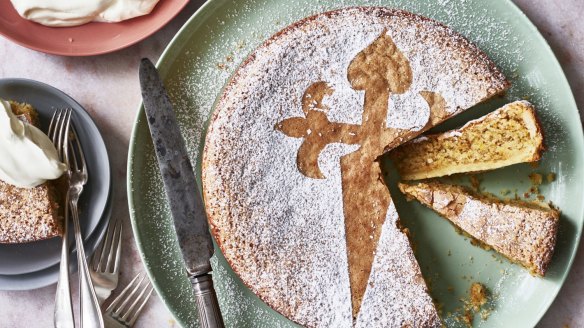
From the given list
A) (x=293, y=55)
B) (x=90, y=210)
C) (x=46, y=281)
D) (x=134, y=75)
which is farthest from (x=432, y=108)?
(x=46, y=281)

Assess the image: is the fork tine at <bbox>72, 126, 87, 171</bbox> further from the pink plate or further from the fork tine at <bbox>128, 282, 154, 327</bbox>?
the fork tine at <bbox>128, 282, 154, 327</bbox>

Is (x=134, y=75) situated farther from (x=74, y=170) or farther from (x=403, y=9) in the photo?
(x=403, y=9)

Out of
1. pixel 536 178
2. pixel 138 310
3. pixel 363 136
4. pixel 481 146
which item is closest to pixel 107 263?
pixel 138 310

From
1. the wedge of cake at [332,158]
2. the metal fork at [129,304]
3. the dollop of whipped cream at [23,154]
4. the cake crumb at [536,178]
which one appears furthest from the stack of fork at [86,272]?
the cake crumb at [536,178]

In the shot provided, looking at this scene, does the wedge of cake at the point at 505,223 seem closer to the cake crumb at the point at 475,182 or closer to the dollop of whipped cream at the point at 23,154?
the cake crumb at the point at 475,182

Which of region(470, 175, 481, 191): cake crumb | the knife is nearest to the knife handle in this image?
the knife

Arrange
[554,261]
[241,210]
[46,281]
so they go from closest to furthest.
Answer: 1. [241,210]
2. [554,261]
3. [46,281]

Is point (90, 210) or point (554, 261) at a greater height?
point (90, 210)
